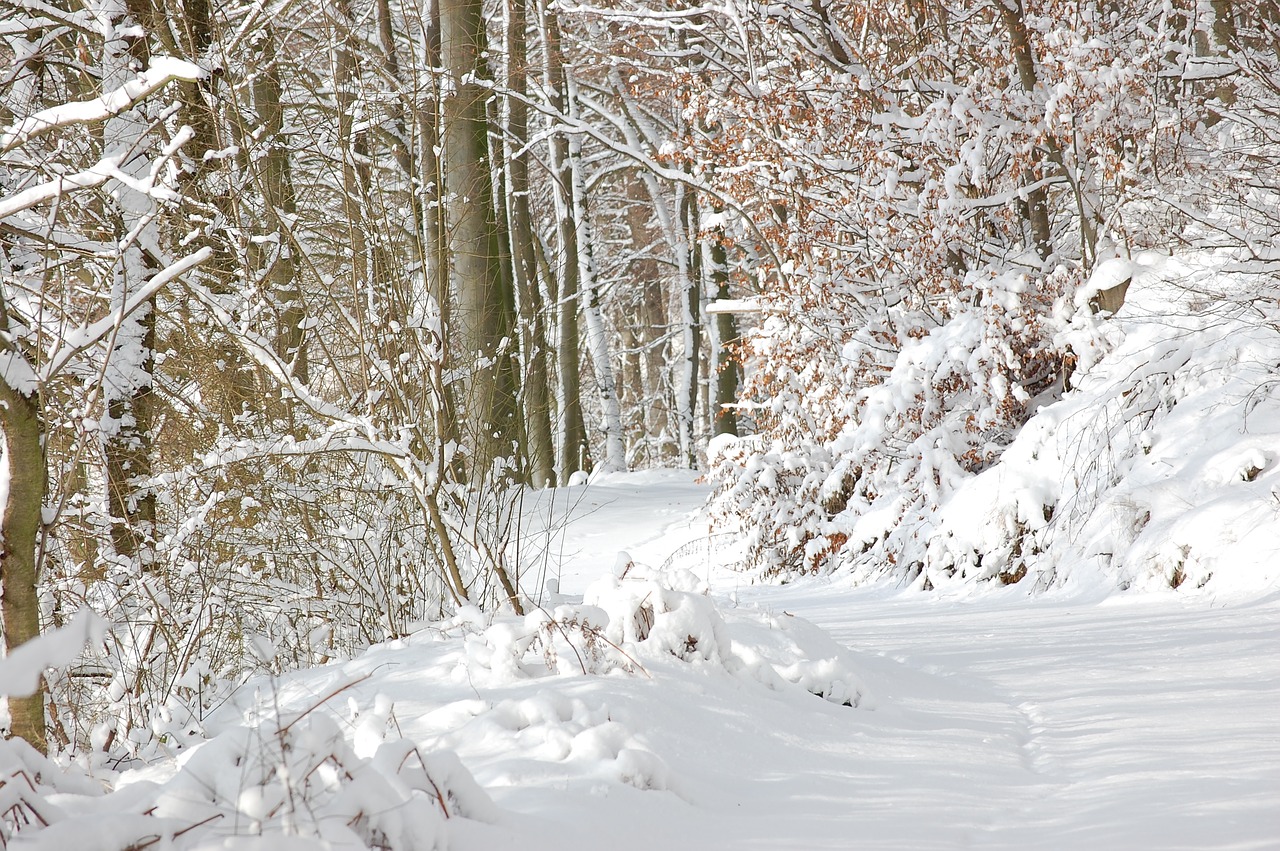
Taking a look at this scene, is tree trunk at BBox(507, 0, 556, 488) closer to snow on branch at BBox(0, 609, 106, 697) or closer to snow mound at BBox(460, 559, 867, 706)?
snow mound at BBox(460, 559, 867, 706)

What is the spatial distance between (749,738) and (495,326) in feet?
21.6

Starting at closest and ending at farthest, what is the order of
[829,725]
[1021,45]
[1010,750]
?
1. [1010,750]
2. [829,725]
3. [1021,45]

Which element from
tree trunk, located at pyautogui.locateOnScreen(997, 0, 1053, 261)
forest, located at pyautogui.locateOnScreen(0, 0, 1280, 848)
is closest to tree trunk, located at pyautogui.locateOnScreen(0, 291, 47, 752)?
forest, located at pyautogui.locateOnScreen(0, 0, 1280, 848)

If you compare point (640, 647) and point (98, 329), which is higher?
point (98, 329)

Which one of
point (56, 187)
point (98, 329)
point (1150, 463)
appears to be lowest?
point (1150, 463)

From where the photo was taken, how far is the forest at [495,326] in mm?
4176

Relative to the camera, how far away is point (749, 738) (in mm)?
3014

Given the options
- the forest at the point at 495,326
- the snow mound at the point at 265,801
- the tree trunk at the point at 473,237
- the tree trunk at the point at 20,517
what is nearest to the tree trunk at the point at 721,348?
the forest at the point at 495,326

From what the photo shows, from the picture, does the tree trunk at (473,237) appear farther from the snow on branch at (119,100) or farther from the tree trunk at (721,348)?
the tree trunk at (721,348)

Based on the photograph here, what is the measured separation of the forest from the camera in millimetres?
4176

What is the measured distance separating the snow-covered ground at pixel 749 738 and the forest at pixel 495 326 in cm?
12

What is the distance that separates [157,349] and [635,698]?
4.19 metres

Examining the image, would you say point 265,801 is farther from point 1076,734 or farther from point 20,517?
point 1076,734

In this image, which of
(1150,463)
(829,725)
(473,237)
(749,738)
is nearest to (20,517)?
(749,738)
